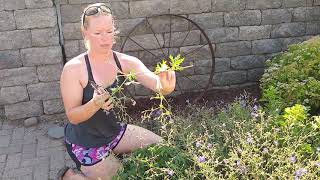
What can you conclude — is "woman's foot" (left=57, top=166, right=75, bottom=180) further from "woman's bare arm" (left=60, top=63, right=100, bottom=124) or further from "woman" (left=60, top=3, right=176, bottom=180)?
"woman's bare arm" (left=60, top=63, right=100, bottom=124)

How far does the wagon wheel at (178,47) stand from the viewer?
4738 mm

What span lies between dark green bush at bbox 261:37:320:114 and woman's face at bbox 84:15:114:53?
1579mm

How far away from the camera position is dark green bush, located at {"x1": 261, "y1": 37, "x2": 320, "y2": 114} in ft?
12.7

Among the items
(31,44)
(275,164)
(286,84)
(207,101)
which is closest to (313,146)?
(275,164)

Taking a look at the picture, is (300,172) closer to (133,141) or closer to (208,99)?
(133,141)

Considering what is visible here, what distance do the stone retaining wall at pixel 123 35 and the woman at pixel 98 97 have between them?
4.55 ft

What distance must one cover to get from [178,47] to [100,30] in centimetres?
213

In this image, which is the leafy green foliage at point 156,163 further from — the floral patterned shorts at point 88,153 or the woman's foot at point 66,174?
the woman's foot at point 66,174

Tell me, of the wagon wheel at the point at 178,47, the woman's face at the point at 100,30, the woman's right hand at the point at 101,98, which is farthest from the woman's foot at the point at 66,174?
the wagon wheel at the point at 178,47

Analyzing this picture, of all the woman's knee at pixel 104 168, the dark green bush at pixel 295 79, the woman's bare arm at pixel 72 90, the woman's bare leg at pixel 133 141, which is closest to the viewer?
the woman's bare arm at pixel 72 90

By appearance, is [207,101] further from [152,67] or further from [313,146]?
[313,146]

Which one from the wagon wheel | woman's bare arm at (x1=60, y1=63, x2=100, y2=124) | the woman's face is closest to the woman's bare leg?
woman's bare arm at (x1=60, y1=63, x2=100, y2=124)

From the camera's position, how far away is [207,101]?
16.4ft

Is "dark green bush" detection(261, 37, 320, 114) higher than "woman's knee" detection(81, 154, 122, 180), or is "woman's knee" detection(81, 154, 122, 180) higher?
"dark green bush" detection(261, 37, 320, 114)
